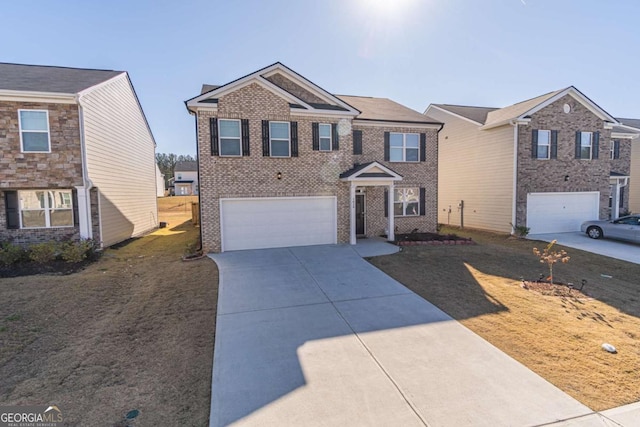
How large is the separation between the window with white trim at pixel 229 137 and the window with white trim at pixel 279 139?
1246mm

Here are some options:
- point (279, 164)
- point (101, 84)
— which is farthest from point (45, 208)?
point (279, 164)

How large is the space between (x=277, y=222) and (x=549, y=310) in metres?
8.93

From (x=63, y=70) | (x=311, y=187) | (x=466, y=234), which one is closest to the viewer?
(x=311, y=187)

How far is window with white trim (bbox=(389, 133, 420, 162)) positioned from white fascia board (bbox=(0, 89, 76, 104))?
13116 millimetres

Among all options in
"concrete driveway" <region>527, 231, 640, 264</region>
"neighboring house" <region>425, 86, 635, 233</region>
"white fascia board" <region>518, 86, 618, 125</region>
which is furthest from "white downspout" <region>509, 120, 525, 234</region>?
"concrete driveway" <region>527, 231, 640, 264</region>

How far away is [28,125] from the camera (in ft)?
36.3

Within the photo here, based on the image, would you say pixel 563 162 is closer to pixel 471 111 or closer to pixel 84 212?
pixel 471 111

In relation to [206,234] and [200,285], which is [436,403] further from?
[206,234]

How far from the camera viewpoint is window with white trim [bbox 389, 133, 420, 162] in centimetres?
1499

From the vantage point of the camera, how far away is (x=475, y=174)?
18.3 m

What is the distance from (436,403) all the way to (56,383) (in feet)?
16.0

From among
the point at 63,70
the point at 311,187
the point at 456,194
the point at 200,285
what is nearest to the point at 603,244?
the point at 456,194

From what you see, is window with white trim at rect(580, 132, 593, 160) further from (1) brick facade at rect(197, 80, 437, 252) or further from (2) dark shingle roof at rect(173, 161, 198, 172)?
(2) dark shingle roof at rect(173, 161, 198, 172)

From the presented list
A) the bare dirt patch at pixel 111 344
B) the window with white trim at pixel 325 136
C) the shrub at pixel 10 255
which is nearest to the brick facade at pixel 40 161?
the shrub at pixel 10 255
